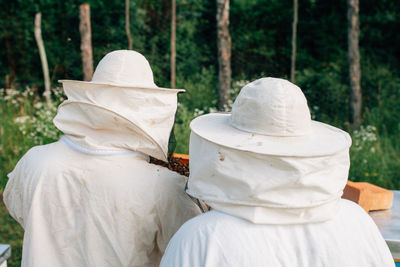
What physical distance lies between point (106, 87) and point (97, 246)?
75 cm

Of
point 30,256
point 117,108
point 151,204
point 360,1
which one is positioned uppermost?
point 360,1

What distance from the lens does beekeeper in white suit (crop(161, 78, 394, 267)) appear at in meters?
1.29

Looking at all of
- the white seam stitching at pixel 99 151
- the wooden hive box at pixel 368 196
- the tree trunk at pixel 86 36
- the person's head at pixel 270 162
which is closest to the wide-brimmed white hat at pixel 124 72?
the white seam stitching at pixel 99 151

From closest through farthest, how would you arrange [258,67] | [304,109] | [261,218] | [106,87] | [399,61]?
1. [261,218]
2. [304,109]
3. [106,87]
4. [399,61]
5. [258,67]

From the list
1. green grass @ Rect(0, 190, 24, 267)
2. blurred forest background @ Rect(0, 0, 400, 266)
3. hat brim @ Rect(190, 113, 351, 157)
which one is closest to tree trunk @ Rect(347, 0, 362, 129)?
blurred forest background @ Rect(0, 0, 400, 266)

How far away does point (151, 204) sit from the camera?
1.89 meters

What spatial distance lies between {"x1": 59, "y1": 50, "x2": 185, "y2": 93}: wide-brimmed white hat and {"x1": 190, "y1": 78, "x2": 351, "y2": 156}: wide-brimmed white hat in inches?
22.9

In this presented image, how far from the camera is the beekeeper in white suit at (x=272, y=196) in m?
1.29

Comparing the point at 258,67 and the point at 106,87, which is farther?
the point at 258,67

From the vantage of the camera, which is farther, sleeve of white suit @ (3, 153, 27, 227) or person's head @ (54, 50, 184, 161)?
sleeve of white suit @ (3, 153, 27, 227)

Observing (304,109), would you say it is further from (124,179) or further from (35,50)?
(35,50)

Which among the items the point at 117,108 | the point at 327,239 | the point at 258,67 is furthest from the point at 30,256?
the point at 258,67

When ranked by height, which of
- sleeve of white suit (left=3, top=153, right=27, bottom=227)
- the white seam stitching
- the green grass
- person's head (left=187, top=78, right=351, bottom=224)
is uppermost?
person's head (left=187, top=78, right=351, bottom=224)

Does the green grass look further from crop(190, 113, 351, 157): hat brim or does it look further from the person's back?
crop(190, 113, 351, 157): hat brim
